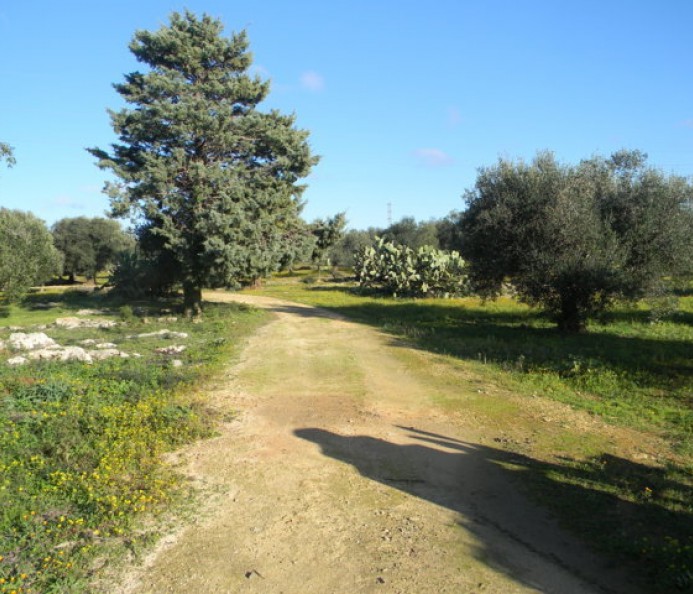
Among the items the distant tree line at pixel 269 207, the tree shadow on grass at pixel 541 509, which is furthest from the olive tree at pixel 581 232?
the tree shadow on grass at pixel 541 509

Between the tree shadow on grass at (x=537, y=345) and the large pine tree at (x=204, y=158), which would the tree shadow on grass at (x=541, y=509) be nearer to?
the tree shadow on grass at (x=537, y=345)

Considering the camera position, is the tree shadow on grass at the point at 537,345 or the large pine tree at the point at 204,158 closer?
the tree shadow on grass at the point at 537,345

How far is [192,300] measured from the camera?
25359 millimetres

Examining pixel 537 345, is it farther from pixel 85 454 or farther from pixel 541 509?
pixel 85 454

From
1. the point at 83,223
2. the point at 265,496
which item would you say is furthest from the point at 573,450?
the point at 83,223

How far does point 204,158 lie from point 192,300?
21.6 feet

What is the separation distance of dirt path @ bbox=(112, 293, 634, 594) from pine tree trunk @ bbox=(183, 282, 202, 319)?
48.0 ft

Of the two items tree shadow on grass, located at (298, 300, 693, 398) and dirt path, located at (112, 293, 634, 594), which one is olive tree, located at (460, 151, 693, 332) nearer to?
tree shadow on grass, located at (298, 300, 693, 398)

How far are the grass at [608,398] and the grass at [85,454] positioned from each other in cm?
506

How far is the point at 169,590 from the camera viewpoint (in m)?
4.98

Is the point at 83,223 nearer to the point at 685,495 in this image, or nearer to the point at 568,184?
the point at 568,184

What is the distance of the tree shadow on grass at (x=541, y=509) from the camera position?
518 cm

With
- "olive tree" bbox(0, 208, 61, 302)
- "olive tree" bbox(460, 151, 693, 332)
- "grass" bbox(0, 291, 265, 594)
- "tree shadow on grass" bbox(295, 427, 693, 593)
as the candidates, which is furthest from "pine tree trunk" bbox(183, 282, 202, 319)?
"tree shadow on grass" bbox(295, 427, 693, 593)

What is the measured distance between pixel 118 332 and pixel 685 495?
732 inches
